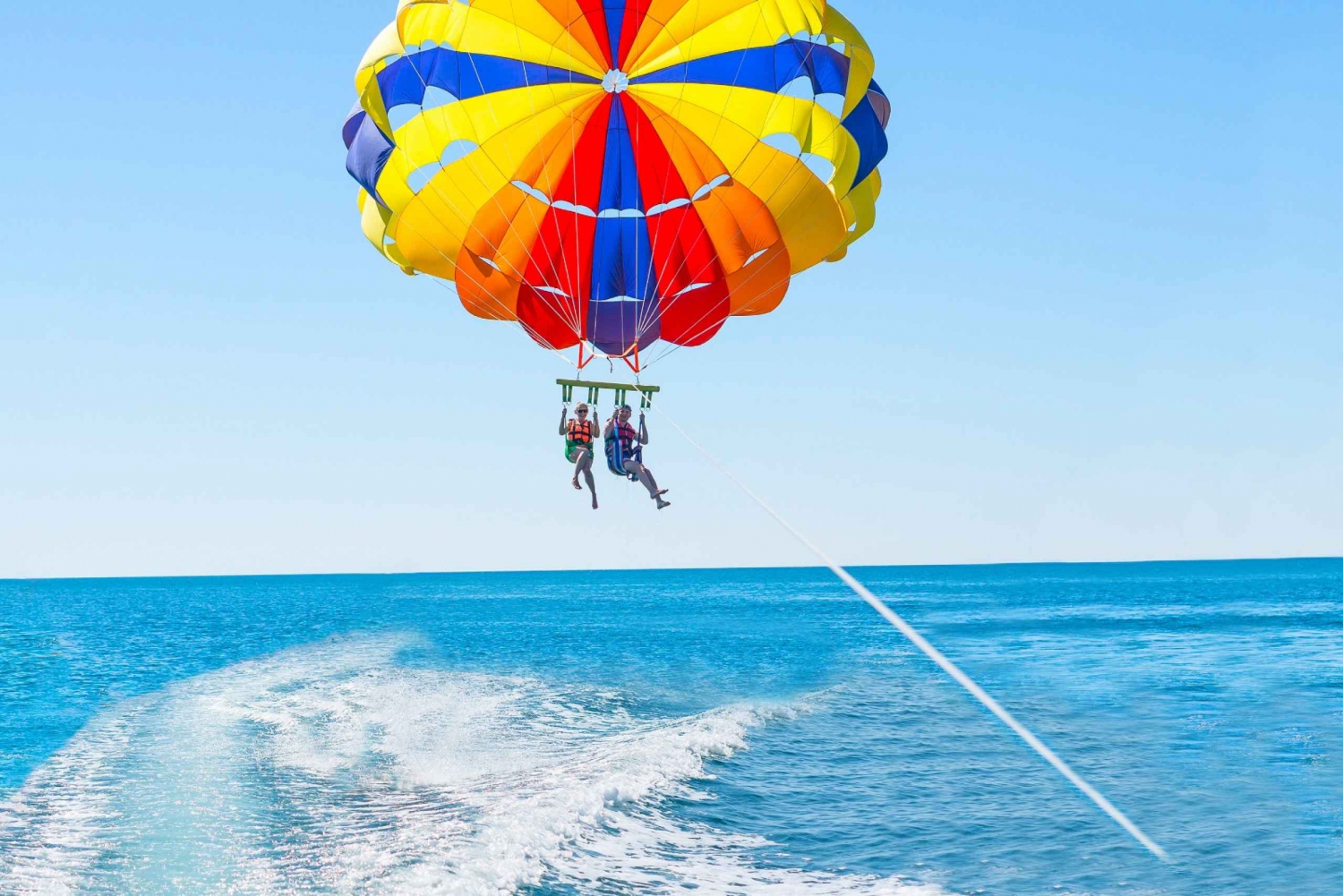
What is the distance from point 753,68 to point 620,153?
6.26 feet

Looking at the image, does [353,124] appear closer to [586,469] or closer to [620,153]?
[620,153]

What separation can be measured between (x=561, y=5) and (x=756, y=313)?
4.45 m

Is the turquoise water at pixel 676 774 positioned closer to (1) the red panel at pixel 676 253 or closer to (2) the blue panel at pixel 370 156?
(1) the red panel at pixel 676 253

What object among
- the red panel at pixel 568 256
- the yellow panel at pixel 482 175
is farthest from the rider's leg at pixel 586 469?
the yellow panel at pixel 482 175

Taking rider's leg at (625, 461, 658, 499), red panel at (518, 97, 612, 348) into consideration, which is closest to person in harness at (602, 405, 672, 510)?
rider's leg at (625, 461, 658, 499)

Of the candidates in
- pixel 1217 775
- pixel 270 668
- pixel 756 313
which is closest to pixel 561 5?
pixel 756 313

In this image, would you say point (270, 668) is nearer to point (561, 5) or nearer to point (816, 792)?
point (816, 792)

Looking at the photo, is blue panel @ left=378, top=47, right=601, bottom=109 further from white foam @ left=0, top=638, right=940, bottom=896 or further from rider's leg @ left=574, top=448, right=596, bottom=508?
white foam @ left=0, top=638, right=940, bottom=896

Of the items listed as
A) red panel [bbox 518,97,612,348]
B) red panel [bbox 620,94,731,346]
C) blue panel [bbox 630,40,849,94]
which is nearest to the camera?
blue panel [bbox 630,40,849,94]

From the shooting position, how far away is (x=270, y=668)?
32.6 meters

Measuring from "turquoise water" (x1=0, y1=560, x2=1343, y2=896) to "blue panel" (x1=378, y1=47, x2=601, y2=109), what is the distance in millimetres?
8361

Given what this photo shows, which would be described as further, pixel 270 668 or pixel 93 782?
pixel 270 668

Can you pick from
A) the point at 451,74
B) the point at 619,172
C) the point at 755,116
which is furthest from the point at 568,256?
the point at 755,116

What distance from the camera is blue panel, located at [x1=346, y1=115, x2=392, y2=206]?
1321 centimetres
